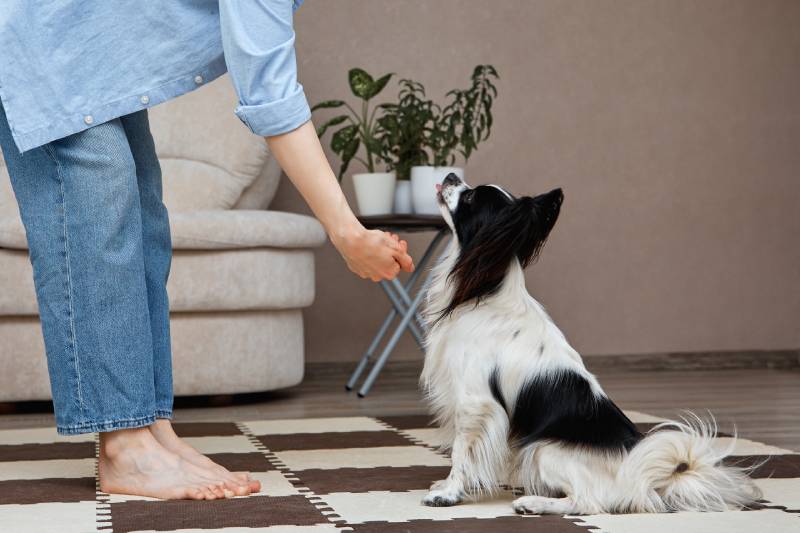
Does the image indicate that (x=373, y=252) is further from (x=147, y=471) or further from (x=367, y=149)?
(x=367, y=149)

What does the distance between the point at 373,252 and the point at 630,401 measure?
2097 mm

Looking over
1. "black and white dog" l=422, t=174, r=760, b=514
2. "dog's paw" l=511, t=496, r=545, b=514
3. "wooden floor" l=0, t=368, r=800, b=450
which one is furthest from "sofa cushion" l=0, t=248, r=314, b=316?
"dog's paw" l=511, t=496, r=545, b=514

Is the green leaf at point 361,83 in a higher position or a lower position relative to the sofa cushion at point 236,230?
higher

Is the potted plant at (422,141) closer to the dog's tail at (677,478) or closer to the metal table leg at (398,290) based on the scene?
the metal table leg at (398,290)

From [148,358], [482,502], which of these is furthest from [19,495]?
[482,502]

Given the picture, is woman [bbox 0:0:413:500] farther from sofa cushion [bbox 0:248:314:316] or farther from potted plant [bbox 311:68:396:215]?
potted plant [bbox 311:68:396:215]

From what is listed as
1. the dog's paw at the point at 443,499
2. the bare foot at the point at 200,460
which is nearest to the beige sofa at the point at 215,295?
the bare foot at the point at 200,460

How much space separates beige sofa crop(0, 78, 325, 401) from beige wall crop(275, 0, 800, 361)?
2.99 feet

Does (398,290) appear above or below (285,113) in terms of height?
below

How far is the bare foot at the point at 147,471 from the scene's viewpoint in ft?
5.86

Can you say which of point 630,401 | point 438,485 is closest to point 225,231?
point 630,401

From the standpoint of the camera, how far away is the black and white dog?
1.67 metres

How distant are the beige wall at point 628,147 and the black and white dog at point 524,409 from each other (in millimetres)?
2634

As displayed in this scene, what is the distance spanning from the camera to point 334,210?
5.16ft
